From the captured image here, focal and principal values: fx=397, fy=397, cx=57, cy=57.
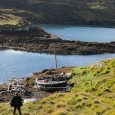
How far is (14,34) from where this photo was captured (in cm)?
15575

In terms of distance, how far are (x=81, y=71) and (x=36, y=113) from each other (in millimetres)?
35016

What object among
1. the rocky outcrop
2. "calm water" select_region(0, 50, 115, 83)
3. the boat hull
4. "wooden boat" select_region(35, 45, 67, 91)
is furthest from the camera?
the rocky outcrop

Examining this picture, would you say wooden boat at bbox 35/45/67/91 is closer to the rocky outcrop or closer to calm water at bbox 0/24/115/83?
calm water at bbox 0/24/115/83

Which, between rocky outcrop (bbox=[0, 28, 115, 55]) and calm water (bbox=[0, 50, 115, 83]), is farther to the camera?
rocky outcrop (bbox=[0, 28, 115, 55])

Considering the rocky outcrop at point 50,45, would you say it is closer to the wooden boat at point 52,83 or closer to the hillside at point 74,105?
the wooden boat at point 52,83

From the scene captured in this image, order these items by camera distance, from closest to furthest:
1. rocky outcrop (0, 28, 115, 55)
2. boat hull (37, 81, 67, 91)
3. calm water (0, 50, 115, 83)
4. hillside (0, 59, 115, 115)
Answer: hillside (0, 59, 115, 115) < boat hull (37, 81, 67, 91) < calm water (0, 50, 115, 83) < rocky outcrop (0, 28, 115, 55)

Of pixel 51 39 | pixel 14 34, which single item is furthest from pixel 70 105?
pixel 14 34

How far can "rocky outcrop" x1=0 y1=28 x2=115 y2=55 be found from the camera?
128125 millimetres

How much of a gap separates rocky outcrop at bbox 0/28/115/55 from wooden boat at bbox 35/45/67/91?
56.9 meters

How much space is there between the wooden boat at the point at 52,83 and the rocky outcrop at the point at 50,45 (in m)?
56.9

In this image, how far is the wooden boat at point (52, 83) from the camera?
65188 millimetres

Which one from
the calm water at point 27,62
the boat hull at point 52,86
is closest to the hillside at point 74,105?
the boat hull at point 52,86

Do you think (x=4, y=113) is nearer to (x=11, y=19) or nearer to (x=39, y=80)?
(x=39, y=80)

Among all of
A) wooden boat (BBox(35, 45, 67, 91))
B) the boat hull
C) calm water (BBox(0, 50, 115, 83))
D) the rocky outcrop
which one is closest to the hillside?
the boat hull
